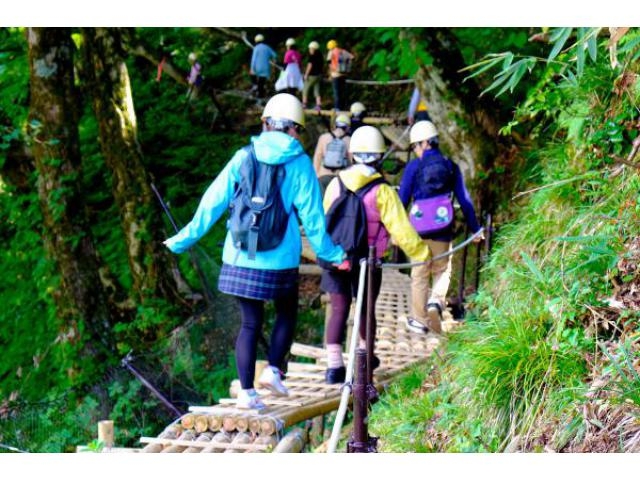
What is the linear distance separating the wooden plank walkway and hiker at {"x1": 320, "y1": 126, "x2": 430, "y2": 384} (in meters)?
0.35

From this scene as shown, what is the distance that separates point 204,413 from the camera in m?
5.38

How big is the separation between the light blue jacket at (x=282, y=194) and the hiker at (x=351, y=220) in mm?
1034

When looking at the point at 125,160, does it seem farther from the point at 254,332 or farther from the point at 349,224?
the point at 254,332

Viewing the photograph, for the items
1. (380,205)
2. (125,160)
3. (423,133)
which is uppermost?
(125,160)

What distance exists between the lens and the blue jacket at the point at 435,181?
7250 millimetres

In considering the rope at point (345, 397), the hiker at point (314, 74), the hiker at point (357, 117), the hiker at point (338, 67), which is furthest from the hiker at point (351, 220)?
the hiker at point (314, 74)

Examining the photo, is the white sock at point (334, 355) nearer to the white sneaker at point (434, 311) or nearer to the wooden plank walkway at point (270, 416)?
the wooden plank walkway at point (270, 416)

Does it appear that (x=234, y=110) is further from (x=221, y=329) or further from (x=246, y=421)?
(x=246, y=421)

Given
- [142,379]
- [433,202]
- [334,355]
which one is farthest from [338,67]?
[334,355]

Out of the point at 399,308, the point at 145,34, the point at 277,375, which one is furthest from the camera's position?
the point at 145,34

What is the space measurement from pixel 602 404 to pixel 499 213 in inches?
215

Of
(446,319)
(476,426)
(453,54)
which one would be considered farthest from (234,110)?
(476,426)

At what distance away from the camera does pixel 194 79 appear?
16938 millimetres

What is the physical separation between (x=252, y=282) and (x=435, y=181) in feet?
8.36
